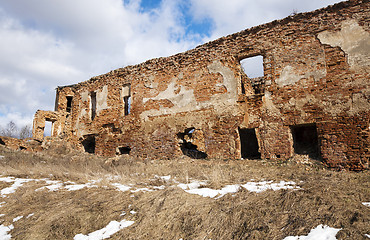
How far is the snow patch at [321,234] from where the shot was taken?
8.70 feet

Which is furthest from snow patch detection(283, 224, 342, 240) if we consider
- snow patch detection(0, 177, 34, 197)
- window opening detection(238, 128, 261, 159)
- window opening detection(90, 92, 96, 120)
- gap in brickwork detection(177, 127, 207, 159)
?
window opening detection(90, 92, 96, 120)

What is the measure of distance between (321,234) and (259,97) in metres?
6.28

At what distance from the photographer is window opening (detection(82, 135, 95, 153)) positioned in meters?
13.3

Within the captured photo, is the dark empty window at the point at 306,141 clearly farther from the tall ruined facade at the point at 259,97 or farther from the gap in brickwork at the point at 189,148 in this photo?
the gap in brickwork at the point at 189,148

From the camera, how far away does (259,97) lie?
8.53 meters

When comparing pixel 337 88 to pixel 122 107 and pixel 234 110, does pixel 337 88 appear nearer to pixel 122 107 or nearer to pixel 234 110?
pixel 234 110

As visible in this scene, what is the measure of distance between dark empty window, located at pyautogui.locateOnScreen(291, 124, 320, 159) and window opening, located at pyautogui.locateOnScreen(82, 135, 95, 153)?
10.0m

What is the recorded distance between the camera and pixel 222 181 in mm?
5012

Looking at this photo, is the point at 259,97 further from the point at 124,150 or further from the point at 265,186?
the point at 124,150

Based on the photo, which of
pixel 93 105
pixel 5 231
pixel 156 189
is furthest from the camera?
pixel 93 105

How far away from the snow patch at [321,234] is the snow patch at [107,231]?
7.19 feet

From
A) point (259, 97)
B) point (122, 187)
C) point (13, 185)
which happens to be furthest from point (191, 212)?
point (259, 97)

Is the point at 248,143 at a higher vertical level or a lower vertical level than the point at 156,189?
higher

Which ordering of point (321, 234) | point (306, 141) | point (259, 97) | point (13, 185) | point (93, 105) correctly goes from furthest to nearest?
point (93, 105) < point (306, 141) < point (259, 97) < point (13, 185) < point (321, 234)
